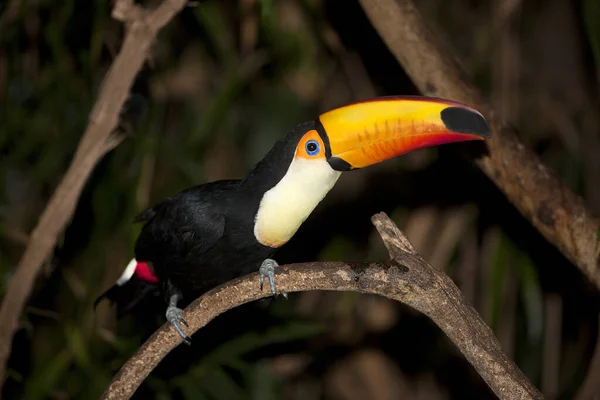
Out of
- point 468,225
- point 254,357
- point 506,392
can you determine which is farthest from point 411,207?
point 506,392

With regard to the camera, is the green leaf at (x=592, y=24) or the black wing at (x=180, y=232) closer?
the black wing at (x=180, y=232)

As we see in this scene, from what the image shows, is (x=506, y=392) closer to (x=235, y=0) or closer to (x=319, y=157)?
(x=319, y=157)

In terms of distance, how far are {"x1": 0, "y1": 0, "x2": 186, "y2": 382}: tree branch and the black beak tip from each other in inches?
29.0

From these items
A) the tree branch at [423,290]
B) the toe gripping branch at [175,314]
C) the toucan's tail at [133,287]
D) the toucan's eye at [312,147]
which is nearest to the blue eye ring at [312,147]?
the toucan's eye at [312,147]

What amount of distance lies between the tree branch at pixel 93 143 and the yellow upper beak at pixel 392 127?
0.54 metres

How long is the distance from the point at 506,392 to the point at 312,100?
1510 mm

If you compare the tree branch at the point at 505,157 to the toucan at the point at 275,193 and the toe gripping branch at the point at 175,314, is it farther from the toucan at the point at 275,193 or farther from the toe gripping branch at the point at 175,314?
the toe gripping branch at the point at 175,314

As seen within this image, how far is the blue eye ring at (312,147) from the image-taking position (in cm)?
148

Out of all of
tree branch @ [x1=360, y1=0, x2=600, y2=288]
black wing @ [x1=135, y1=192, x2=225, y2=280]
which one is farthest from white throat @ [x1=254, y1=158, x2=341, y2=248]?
tree branch @ [x1=360, y1=0, x2=600, y2=288]

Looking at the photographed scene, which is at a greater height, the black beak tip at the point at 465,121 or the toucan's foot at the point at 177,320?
the toucan's foot at the point at 177,320

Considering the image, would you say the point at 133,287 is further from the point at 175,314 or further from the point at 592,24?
the point at 592,24

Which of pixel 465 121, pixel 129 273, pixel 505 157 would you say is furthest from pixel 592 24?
pixel 129 273

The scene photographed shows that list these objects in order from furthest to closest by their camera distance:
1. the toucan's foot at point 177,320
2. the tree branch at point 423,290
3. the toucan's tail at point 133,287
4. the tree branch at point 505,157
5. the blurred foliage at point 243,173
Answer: the blurred foliage at point 243,173 → the toucan's tail at point 133,287 → the tree branch at point 505,157 → the toucan's foot at point 177,320 → the tree branch at point 423,290

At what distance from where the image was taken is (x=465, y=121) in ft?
4.50
